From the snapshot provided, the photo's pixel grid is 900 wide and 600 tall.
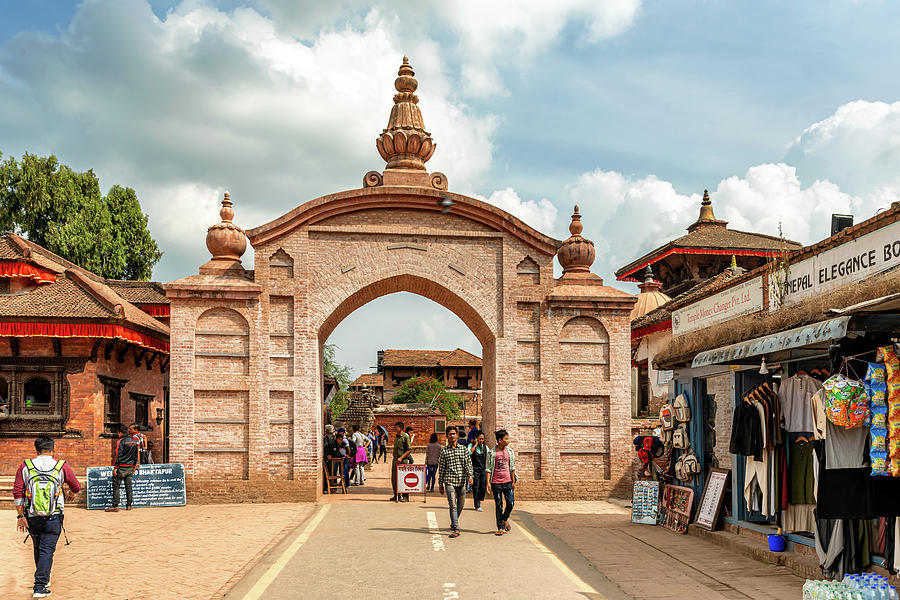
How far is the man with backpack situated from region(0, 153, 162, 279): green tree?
29.2 meters

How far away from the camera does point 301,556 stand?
38.2ft

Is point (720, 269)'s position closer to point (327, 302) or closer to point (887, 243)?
point (327, 302)

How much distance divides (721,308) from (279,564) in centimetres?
842

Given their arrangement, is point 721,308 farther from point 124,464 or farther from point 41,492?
point 124,464

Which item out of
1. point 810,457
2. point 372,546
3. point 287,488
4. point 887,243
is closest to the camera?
point 887,243

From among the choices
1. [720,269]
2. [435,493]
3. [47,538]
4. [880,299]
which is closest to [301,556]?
[47,538]

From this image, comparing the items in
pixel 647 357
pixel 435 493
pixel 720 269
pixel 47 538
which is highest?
pixel 720 269

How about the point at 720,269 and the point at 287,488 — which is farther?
the point at 720,269

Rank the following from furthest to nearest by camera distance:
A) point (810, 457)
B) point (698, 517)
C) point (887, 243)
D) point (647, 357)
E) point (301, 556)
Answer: point (647, 357)
point (698, 517)
point (301, 556)
point (810, 457)
point (887, 243)

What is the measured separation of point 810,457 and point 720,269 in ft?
82.0

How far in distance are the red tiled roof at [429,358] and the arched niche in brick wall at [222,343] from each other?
2063 inches

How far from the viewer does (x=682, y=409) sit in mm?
14812

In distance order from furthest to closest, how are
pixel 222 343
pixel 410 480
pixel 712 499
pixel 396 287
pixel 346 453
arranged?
pixel 346 453
pixel 396 287
pixel 222 343
pixel 410 480
pixel 712 499

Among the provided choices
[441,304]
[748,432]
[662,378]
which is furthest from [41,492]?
[662,378]
